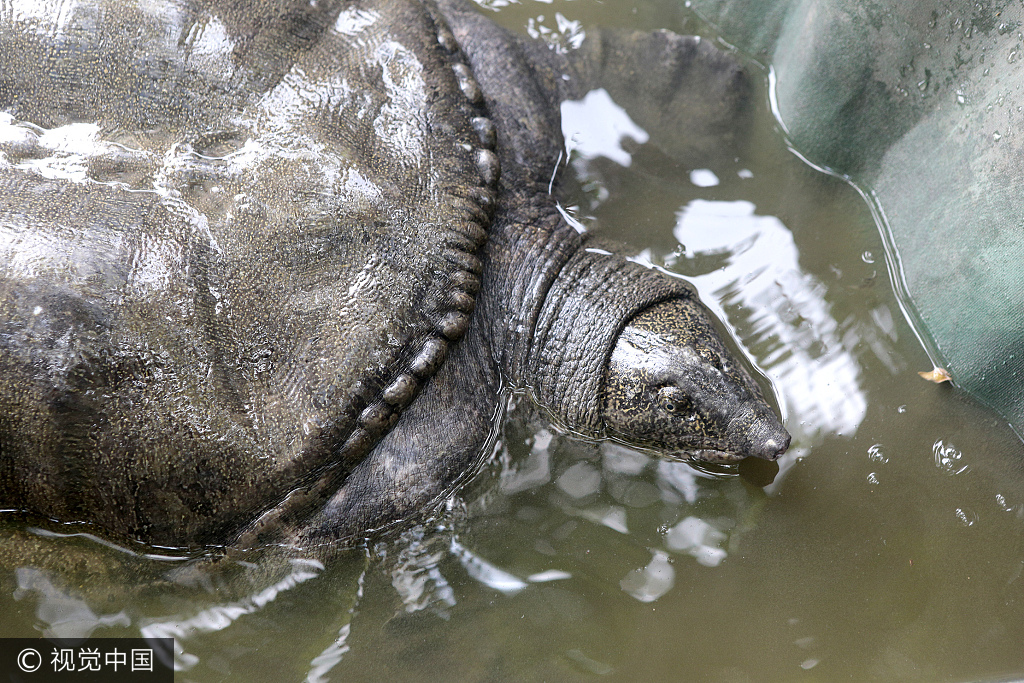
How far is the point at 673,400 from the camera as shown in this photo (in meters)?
2.62

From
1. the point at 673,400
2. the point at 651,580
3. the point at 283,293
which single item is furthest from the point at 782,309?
the point at 283,293

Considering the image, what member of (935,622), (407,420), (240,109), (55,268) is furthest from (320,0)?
(935,622)

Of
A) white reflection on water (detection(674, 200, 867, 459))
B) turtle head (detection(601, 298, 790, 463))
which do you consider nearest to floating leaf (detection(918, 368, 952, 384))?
white reflection on water (detection(674, 200, 867, 459))

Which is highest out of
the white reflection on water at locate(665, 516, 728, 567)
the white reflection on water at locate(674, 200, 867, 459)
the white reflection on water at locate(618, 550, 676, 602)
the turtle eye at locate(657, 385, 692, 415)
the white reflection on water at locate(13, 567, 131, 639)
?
the white reflection on water at locate(674, 200, 867, 459)

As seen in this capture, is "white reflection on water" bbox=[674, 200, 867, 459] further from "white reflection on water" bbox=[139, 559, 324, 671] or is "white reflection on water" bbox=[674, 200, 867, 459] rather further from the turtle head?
"white reflection on water" bbox=[139, 559, 324, 671]

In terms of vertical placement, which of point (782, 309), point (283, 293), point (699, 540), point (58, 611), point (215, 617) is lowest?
point (58, 611)

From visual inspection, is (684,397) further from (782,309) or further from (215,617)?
(215,617)

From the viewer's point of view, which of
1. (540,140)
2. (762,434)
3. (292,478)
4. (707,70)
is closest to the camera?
→ (292,478)

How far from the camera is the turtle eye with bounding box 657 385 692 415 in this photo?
262cm

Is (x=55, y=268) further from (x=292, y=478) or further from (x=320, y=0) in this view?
(x=320, y=0)

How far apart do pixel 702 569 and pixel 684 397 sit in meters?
0.64

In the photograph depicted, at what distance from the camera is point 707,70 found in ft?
11.3

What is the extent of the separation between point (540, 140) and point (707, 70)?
1.03m

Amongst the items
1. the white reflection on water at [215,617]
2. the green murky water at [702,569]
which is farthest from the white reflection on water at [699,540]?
the white reflection on water at [215,617]
